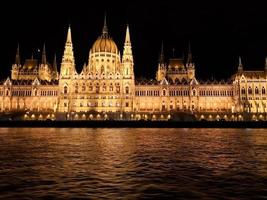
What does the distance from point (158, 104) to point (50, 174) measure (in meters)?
81.4

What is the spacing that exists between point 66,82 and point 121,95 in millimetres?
16876

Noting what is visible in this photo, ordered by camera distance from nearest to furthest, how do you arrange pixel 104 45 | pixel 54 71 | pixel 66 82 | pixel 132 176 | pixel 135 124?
pixel 132 176 → pixel 135 124 → pixel 66 82 → pixel 104 45 → pixel 54 71

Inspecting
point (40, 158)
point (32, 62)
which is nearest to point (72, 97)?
point (32, 62)

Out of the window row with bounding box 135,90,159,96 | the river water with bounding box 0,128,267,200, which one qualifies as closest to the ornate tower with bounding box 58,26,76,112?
the window row with bounding box 135,90,159,96

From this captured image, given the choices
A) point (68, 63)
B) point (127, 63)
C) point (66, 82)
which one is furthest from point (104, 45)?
point (66, 82)

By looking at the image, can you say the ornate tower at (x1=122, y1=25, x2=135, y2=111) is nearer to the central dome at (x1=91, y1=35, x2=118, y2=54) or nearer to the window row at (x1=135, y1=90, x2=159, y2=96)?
the window row at (x1=135, y1=90, x2=159, y2=96)

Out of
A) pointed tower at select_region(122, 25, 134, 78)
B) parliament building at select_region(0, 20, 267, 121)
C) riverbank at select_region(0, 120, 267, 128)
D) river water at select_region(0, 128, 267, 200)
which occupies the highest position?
pointed tower at select_region(122, 25, 134, 78)

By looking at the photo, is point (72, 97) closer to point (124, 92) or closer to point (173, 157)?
point (124, 92)

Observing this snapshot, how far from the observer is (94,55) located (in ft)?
333

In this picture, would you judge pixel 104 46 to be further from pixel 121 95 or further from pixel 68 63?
pixel 121 95

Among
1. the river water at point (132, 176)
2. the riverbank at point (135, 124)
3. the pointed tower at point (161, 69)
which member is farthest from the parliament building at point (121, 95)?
the river water at point (132, 176)

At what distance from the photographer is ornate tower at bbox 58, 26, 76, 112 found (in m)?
90.4

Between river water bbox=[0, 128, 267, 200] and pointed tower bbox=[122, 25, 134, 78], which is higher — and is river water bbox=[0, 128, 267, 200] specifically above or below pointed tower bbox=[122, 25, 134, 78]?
below

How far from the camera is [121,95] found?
298 feet
